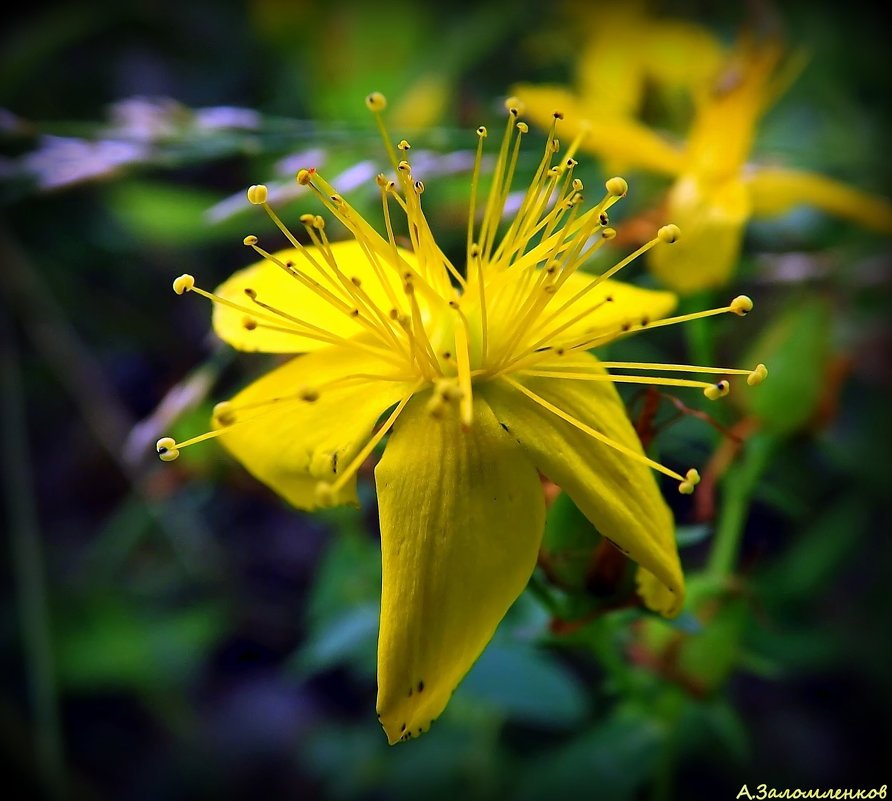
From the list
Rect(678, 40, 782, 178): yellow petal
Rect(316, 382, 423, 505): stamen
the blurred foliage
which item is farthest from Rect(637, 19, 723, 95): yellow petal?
Rect(316, 382, 423, 505): stamen

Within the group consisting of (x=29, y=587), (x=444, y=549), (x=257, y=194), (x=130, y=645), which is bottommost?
(x=130, y=645)

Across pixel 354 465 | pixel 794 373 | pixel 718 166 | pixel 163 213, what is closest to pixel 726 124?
pixel 718 166

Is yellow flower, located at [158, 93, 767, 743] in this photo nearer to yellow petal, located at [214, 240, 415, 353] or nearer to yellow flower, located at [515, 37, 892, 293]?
yellow petal, located at [214, 240, 415, 353]

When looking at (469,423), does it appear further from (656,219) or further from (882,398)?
(882,398)

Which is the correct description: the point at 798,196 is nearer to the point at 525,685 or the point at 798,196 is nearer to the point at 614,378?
the point at 614,378

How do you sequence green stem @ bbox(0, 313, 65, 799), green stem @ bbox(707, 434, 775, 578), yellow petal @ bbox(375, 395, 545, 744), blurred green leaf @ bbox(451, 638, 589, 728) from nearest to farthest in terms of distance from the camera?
1. yellow petal @ bbox(375, 395, 545, 744)
2. green stem @ bbox(707, 434, 775, 578)
3. blurred green leaf @ bbox(451, 638, 589, 728)
4. green stem @ bbox(0, 313, 65, 799)

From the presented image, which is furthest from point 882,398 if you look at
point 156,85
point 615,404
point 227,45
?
point 156,85
